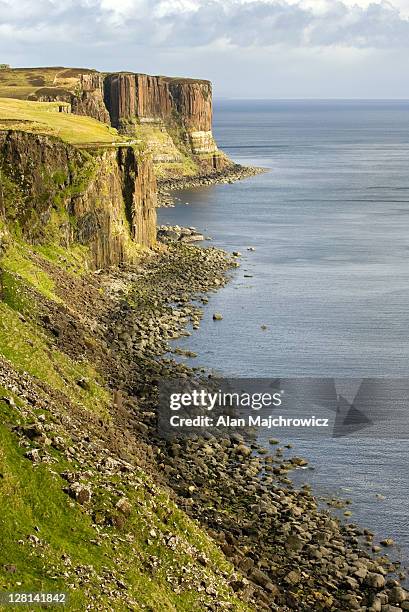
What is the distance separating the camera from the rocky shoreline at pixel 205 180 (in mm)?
143188

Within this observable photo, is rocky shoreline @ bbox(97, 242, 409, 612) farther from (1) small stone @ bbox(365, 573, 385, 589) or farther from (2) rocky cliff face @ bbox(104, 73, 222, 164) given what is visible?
(2) rocky cliff face @ bbox(104, 73, 222, 164)

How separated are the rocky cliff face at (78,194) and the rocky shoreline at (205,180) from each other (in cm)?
4730

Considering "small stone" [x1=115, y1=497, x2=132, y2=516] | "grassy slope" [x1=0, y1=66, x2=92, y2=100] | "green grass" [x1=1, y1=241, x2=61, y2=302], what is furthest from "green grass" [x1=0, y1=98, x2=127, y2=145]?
"small stone" [x1=115, y1=497, x2=132, y2=516]

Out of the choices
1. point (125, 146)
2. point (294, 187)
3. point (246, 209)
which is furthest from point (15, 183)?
point (294, 187)

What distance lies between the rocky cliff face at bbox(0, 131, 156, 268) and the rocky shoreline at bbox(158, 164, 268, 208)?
47302 millimetres

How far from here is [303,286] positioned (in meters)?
80.0

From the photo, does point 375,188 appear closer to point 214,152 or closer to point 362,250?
point 214,152

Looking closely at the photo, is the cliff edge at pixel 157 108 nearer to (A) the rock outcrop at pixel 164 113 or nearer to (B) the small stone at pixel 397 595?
(A) the rock outcrop at pixel 164 113

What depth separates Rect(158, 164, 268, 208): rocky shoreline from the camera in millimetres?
143188

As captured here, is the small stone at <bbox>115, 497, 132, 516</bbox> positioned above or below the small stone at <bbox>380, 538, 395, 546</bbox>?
above

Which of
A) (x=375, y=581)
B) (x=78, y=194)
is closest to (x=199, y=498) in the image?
(x=375, y=581)

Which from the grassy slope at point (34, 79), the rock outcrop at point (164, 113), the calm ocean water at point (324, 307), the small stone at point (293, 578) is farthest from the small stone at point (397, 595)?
the rock outcrop at point (164, 113)

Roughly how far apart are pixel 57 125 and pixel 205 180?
7861cm

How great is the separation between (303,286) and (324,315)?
34.7 ft
